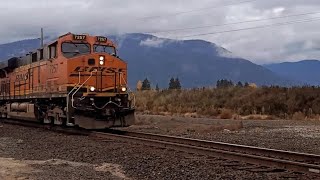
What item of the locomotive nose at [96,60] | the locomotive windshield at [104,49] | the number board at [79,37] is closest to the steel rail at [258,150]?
the locomotive nose at [96,60]

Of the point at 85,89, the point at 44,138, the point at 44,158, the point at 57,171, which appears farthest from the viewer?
the point at 85,89

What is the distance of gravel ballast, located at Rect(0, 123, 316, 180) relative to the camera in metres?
8.36

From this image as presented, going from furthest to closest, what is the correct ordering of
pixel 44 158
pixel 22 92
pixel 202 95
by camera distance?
pixel 202 95 < pixel 22 92 < pixel 44 158

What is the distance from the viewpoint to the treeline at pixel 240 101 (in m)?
35.2

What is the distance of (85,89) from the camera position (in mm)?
16891

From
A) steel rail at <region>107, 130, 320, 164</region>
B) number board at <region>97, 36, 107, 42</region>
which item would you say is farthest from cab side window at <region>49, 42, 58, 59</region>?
steel rail at <region>107, 130, 320, 164</region>

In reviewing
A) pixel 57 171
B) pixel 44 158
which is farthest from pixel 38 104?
pixel 57 171

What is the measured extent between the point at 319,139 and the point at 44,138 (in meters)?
9.28

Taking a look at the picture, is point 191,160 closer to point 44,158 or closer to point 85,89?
point 44,158

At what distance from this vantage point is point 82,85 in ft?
55.3

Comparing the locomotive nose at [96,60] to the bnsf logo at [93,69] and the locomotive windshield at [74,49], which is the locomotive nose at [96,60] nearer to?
the bnsf logo at [93,69]

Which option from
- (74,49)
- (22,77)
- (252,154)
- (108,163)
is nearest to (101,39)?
(74,49)

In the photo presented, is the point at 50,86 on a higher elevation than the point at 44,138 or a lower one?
higher

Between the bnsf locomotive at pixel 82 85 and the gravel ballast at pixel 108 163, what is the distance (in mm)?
2922
